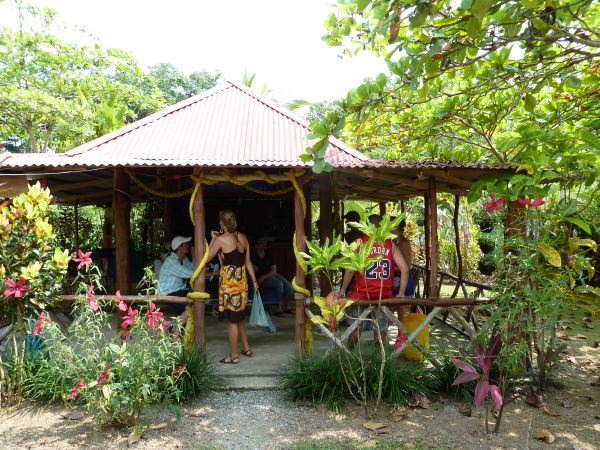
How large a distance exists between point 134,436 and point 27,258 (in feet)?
6.49

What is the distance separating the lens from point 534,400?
4938 millimetres

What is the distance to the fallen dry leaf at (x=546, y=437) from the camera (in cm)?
418

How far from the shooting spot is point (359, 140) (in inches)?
315

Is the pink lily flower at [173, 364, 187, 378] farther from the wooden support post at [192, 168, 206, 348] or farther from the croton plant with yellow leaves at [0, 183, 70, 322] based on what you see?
the croton plant with yellow leaves at [0, 183, 70, 322]

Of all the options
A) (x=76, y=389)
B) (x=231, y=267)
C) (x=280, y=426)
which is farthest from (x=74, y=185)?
(x=280, y=426)

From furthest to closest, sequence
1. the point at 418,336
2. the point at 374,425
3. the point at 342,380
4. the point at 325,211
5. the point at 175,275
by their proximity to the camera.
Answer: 1. the point at 325,211
2. the point at 175,275
3. the point at 418,336
4. the point at 342,380
5. the point at 374,425

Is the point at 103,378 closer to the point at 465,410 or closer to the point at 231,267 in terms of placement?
the point at 231,267

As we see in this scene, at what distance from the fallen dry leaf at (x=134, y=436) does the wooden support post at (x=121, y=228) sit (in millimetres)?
2869

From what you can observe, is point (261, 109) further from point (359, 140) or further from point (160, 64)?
point (160, 64)

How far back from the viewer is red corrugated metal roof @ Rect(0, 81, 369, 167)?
537 centimetres

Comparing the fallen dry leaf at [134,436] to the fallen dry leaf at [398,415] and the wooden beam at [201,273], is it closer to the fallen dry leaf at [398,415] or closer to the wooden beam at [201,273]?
the wooden beam at [201,273]

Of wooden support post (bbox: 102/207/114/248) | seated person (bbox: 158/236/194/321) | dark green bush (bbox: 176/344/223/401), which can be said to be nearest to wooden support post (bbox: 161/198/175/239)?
wooden support post (bbox: 102/207/114/248)

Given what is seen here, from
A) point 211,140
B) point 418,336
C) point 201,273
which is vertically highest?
point 211,140

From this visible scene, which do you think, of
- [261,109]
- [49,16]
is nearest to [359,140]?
[261,109]
